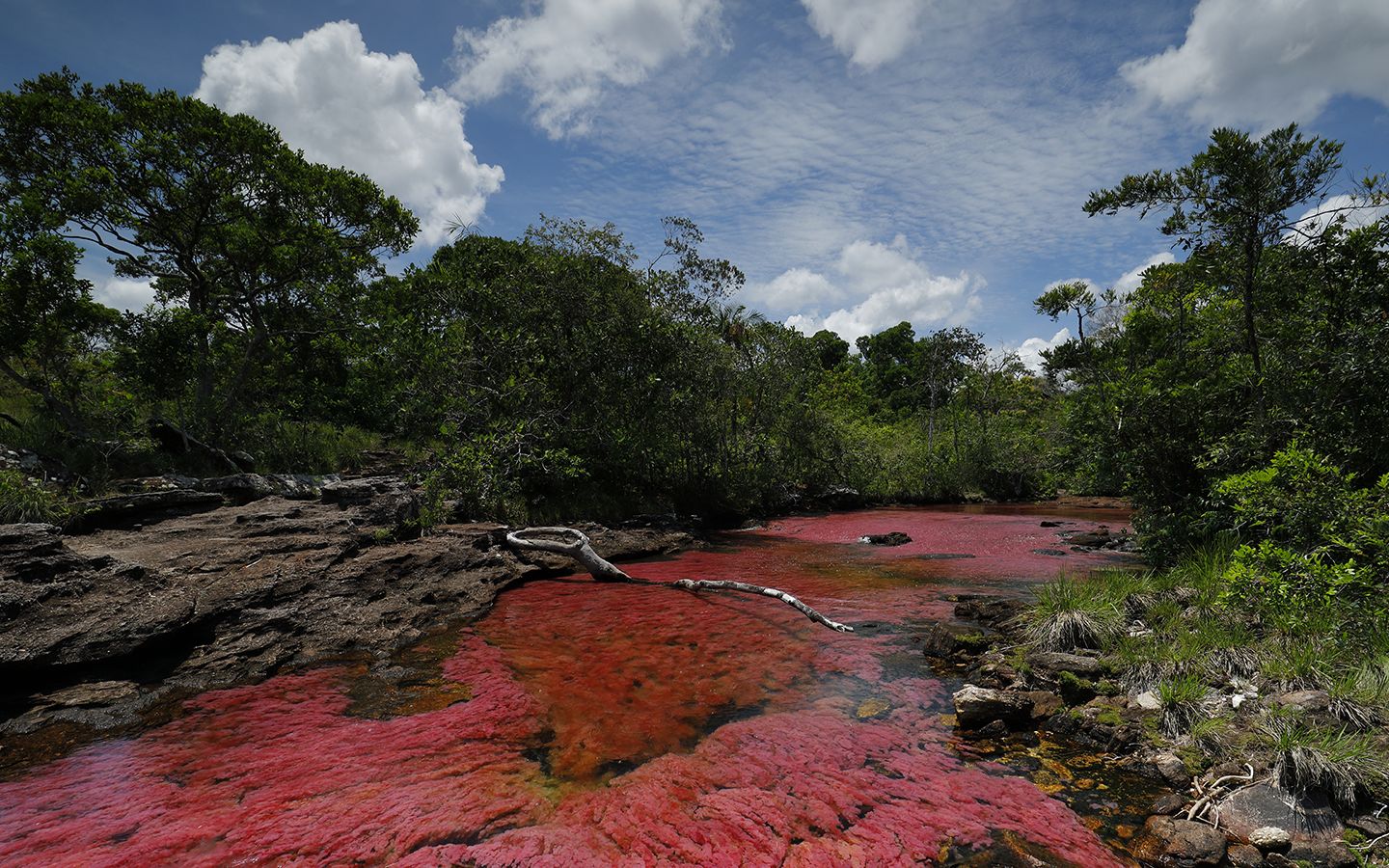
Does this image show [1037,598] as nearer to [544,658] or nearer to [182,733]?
[544,658]

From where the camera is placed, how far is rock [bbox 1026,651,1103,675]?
704 centimetres

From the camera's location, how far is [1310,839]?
411cm

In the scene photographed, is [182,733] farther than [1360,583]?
Yes

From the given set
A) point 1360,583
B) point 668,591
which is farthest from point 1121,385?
point 668,591

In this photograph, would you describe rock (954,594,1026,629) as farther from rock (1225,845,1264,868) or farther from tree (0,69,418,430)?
tree (0,69,418,430)

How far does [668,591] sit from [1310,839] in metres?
9.88

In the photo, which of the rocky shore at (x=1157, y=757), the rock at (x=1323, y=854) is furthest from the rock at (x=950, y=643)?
the rock at (x=1323, y=854)

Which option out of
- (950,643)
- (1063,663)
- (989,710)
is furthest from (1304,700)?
(950,643)

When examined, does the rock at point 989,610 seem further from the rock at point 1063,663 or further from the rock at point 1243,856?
the rock at point 1243,856

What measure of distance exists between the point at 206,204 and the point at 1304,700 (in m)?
23.4

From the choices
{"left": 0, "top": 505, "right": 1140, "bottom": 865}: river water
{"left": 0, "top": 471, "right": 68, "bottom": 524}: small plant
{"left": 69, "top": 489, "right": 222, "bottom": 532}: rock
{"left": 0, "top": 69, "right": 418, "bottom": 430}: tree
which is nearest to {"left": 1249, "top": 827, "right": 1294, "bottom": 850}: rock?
{"left": 0, "top": 505, "right": 1140, "bottom": 865}: river water

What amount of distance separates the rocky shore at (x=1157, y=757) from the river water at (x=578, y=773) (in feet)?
1.22

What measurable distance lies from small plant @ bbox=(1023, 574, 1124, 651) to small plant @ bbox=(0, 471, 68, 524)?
15524 mm

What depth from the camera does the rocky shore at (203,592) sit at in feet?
21.8
